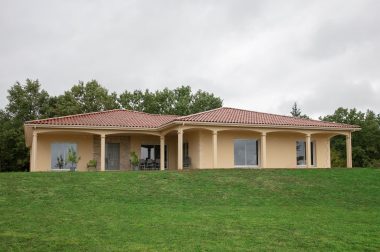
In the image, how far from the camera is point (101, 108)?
4494cm

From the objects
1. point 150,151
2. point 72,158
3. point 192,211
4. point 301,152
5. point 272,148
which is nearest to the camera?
point 192,211

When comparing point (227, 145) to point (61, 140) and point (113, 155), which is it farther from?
point (61, 140)

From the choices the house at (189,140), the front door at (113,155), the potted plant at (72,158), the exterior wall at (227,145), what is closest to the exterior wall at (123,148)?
the house at (189,140)

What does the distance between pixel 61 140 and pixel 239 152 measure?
1106 centimetres

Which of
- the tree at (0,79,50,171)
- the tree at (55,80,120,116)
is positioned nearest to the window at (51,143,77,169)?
the tree at (0,79,50,171)

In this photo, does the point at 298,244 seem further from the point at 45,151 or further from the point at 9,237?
the point at 45,151

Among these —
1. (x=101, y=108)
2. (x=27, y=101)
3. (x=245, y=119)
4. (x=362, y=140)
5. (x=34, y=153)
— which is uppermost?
(x=27, y=101)

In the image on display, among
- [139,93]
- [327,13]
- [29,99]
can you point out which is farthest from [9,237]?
[139,93]

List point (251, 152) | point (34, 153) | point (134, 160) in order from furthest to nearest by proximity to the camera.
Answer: point (251, 152) < point (134, 160) < point (34, 153)

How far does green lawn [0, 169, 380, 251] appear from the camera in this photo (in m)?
10.1

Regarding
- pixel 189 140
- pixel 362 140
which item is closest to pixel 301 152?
pixel 189 140

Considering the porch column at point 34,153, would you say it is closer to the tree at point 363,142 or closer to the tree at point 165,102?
the tree at point 165,102

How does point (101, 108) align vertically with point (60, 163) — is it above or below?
above

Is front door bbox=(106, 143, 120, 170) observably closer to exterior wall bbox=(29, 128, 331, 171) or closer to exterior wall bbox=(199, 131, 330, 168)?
exterior wall bbox=(29, 128, 331, 171)
